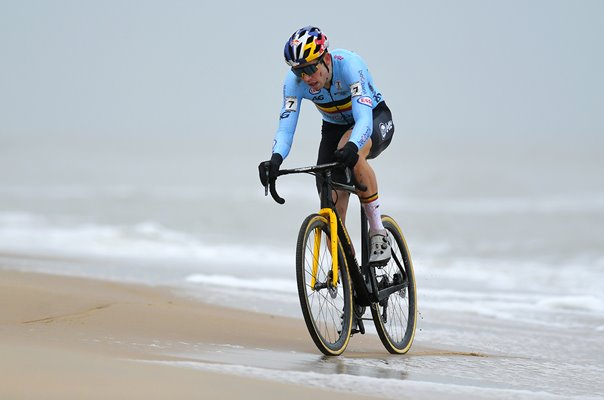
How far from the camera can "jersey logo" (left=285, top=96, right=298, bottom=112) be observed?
6.50 m

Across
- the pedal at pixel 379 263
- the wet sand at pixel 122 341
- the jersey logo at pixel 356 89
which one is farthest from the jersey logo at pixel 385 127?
the wet sand at pixel 122 341

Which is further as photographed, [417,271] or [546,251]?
[546,251]

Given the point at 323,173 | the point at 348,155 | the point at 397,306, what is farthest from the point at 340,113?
the point at 397,306

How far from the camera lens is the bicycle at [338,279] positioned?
19.5 feet

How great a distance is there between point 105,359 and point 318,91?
7.98ft

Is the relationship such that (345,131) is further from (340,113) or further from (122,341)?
(122,341)

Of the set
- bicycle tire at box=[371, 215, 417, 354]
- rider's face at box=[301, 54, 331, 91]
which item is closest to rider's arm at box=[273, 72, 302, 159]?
rider's face at box=[301, 54, 331, 91]

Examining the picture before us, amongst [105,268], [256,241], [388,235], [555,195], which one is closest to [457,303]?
[388,235]

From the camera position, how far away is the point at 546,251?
19.2 metres

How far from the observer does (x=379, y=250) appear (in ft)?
21.9

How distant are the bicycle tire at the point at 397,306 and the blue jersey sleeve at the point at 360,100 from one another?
955mm

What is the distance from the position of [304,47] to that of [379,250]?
1462 mm

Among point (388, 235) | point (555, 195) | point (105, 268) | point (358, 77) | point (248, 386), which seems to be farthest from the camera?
point (555, 195)

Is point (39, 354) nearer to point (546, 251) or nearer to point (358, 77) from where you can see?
point (358, 77)
